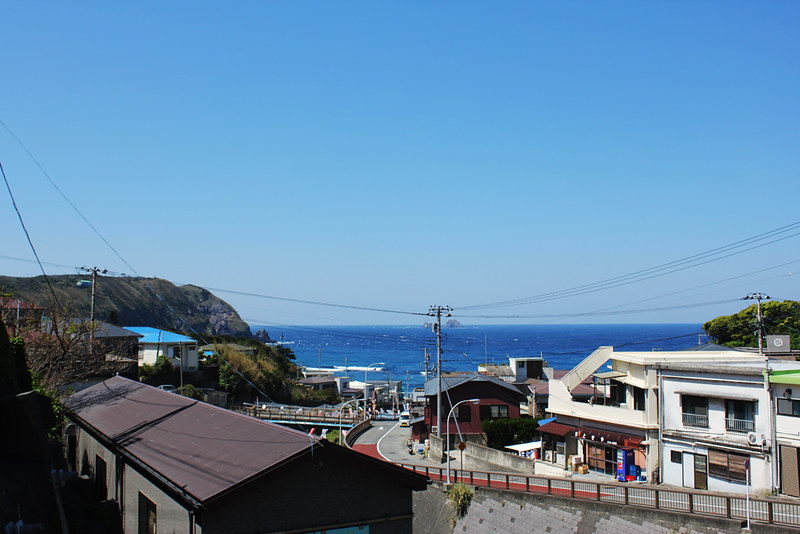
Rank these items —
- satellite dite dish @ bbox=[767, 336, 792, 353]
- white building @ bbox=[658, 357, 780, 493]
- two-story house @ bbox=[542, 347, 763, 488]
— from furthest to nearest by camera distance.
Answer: satellite dite dish @ bbox=[767, 336, 792, 353] < two-story house @ bbox=[542, 347, 763, 488] < white building @ bbox=[658, 357, 780, 493]

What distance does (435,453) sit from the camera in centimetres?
3884

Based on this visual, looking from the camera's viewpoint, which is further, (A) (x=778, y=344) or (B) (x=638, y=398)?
(B) (x=638, y=398)

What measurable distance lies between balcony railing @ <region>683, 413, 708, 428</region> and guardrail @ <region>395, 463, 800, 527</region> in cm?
872

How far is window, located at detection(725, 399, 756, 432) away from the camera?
27.4 m

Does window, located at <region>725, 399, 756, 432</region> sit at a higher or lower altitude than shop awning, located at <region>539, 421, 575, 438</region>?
higher

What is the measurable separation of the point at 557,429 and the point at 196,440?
27437 millimetres

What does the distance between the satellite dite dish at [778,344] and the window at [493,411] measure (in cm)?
2006

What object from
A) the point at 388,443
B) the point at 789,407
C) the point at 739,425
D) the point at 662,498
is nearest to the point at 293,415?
the point at 388,443

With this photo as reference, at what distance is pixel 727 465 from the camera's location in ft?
90.2

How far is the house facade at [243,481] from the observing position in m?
12.5

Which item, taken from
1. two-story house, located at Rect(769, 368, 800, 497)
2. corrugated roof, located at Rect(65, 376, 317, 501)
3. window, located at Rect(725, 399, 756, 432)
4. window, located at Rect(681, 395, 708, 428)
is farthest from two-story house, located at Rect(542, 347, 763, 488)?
corrugated roof, located at Rect(65, 376, 317, 501)

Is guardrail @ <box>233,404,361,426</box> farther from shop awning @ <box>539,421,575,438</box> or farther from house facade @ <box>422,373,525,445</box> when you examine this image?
shop awning @ <box>539,421,575,438</box>

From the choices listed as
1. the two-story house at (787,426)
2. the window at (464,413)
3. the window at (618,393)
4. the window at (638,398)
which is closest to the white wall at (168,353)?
the window at (464,413)

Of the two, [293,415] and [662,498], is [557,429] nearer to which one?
[662,498]
